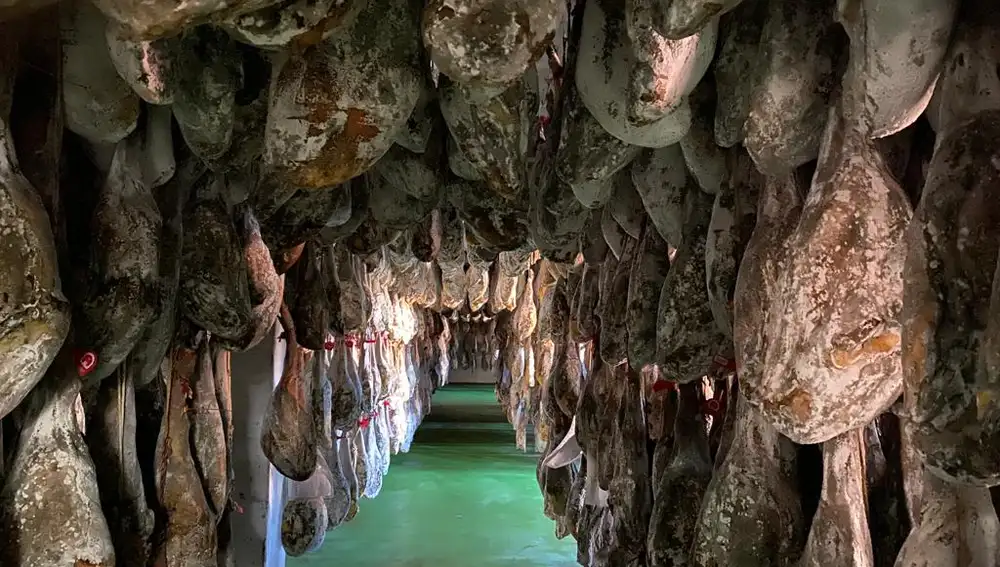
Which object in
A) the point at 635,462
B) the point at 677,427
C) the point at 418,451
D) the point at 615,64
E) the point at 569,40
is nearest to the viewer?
the point at 615,64

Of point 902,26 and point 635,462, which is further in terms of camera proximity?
point 635,462

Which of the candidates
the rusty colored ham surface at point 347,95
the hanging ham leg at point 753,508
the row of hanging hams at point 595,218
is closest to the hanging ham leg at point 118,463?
the row of hanging hams at point 595,218

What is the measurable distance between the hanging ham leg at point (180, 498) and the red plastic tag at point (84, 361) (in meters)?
0.48

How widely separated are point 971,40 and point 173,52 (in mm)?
764

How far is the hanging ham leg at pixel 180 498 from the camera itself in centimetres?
152

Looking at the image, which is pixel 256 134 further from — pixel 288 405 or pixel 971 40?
pixel 288 405

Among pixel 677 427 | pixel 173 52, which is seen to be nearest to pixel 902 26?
pixel 173 52

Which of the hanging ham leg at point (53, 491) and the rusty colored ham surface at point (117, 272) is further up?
the rusty colored ham surface at point (117, 272)

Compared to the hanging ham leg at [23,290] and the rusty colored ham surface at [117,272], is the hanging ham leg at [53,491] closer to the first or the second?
the rusty colored ham surface at [117,272]

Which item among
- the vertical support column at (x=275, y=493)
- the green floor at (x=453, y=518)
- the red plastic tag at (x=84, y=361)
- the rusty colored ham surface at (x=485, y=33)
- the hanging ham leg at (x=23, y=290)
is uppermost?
the rusty colored ham surface at (x=485, y=33)

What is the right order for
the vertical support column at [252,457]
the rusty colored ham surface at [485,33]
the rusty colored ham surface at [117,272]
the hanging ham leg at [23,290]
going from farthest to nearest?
the vertical support column at [252,457] → the rusty colored ham surface at [117,272] → the hanging ham leg at [23,290] → the rusty colored ham surface at [485,33]

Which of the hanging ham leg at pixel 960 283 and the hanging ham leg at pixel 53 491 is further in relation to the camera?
the hanging ham leg at pixel 53 491

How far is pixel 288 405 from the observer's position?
2.57 metres

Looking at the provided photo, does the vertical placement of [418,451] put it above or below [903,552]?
below
